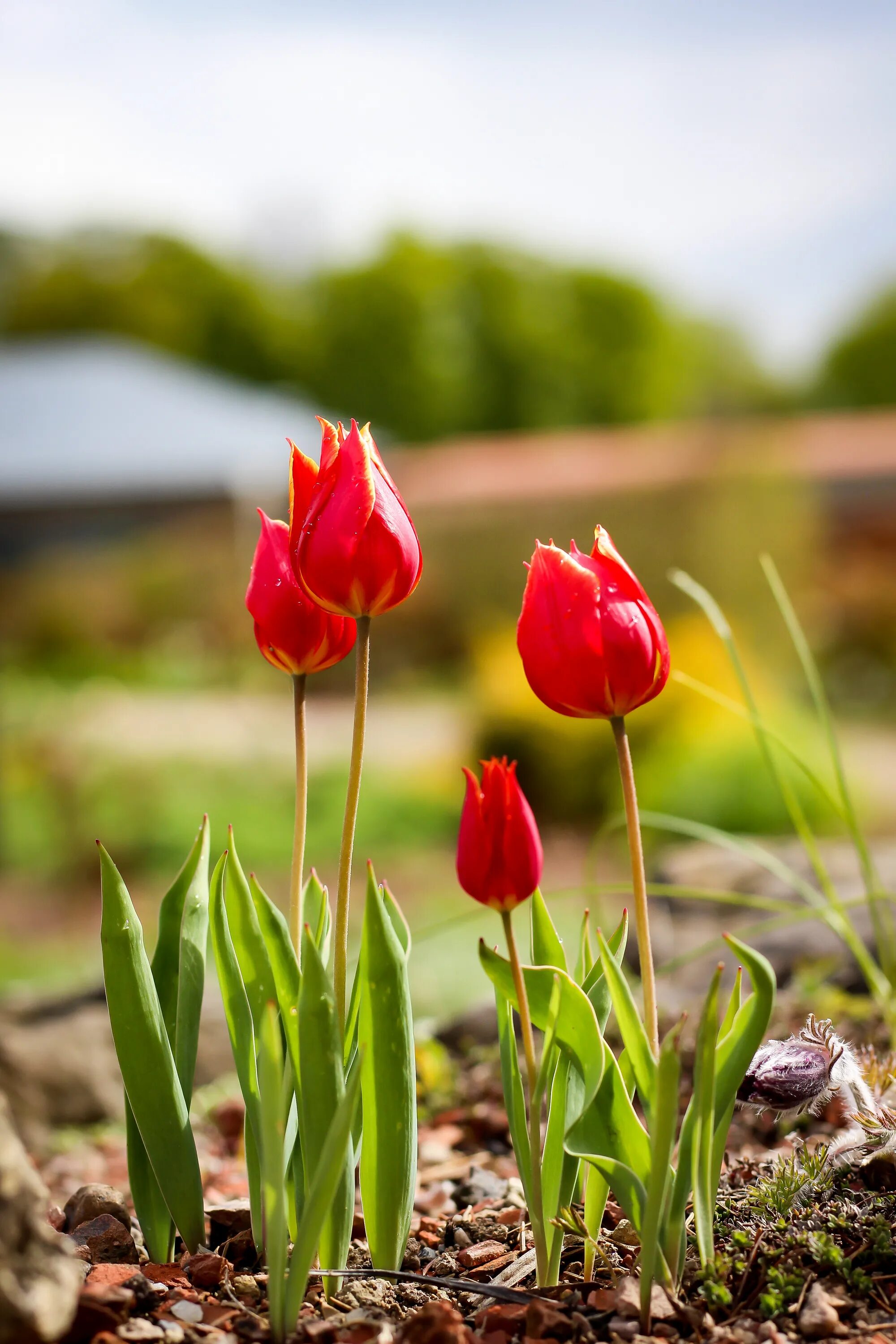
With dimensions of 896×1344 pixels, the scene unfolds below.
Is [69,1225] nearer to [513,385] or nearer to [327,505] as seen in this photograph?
[327,505]

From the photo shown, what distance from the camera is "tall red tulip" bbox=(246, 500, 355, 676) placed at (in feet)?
3.99

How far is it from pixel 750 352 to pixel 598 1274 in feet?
144

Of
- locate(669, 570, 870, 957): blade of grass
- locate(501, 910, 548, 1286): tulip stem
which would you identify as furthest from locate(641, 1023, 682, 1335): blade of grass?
locate(669, 570, 870, 957): blade of grass

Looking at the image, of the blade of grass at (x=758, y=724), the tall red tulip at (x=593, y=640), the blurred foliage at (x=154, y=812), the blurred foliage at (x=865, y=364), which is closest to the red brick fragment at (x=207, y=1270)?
the tall red tulip at (x=593, y=640)

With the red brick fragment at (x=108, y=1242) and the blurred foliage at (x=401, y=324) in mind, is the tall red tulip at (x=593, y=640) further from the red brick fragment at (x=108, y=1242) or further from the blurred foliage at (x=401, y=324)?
the blurred foliage at (x=401, y=324)

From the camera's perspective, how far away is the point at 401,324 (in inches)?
1332

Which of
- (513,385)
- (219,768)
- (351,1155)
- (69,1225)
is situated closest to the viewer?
(351,1155)

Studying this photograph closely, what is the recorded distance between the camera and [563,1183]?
4.09 feet

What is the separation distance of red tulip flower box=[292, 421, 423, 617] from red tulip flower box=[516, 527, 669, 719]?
0.39 feet

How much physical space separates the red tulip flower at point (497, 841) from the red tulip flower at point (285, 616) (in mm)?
252

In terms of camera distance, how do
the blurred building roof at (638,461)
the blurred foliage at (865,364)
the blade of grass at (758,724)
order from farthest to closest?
the blurred foliage at (865,364) < the blurred building roof at (638,461) < the blade of grass at (758,724)

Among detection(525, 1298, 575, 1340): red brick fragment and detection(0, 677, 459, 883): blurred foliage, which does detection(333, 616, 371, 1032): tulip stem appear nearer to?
detection(525, 1298, 575, 1340): red brick fragment

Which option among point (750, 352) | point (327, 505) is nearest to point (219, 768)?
point (327, 505)

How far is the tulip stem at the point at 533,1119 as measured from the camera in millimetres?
1084
